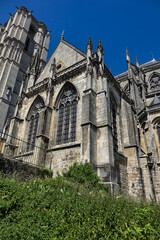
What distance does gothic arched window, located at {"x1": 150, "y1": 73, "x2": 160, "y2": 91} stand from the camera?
2338 cm

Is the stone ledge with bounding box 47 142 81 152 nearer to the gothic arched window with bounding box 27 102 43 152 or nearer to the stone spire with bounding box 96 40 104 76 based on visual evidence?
the gothic arched window with bounding box 27 102 43 152

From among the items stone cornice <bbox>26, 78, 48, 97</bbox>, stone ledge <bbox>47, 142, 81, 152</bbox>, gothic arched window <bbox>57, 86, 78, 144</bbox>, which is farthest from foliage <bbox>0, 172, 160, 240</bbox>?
stone cornice <bbox>26, 78, 48, 97</bbox>

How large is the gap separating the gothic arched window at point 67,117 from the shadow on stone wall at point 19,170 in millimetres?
3629

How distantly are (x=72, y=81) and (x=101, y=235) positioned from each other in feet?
37.7

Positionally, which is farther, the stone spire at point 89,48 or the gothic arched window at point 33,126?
the gothic arched window at point 33,126

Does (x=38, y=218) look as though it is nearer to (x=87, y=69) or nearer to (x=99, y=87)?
(x=99, y=87)

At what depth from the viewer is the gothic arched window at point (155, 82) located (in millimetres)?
23375

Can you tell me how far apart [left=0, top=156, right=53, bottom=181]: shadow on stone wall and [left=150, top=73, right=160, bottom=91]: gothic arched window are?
2111 centimetres

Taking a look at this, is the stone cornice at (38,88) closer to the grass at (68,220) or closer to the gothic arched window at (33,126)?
the gothic arched window at (33,126)

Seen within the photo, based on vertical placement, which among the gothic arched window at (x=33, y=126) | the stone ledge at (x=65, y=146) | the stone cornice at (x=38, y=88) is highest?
the stone cornice at (x=38, y=88)

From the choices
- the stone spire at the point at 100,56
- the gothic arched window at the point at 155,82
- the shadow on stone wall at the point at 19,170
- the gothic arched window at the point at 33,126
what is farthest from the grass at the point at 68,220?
the gothic arched window at the point at 155,82

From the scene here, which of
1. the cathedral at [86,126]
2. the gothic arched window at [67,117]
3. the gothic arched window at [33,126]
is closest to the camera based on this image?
the cathedral at [86,126]

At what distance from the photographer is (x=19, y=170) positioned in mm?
6879

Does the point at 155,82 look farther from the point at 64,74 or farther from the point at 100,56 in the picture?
the point at 64,74
